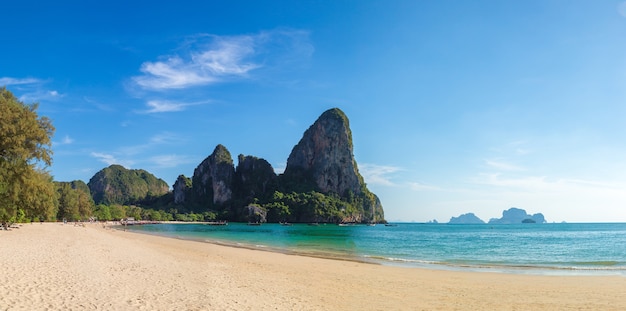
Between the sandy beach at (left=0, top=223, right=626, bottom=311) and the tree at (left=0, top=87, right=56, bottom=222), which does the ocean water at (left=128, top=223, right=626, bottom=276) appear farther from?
the tree at (left=0, top=87, right=56, bottom=222)

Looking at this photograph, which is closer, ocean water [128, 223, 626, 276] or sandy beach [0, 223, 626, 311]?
sandy beach [0, 223, 626, 311]

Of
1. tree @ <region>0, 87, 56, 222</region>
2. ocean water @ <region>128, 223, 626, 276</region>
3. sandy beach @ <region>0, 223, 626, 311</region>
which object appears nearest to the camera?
sandy beach @ <region>0, 223, 626, 311</region>

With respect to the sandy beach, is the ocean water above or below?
below

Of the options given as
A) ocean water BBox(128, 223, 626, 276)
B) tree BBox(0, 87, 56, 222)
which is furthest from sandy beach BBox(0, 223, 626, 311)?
tree BBox(0, 87, 56, 222)

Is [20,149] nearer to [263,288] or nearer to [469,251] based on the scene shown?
Result: [263,288]

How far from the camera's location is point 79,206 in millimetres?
121875

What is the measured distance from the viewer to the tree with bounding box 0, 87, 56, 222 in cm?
3228

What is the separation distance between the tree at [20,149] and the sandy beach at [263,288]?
1799cm

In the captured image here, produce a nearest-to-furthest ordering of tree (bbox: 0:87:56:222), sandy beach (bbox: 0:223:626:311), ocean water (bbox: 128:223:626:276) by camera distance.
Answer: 1. sandy beach (bbox: 0:223:626:311)
2. ocean water (bbox: 128:223:626:276)
3. tree (bbox: 0:87:56:222)

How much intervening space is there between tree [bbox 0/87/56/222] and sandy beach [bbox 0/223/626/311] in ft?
59.0

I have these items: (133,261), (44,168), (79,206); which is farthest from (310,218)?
(133,261)

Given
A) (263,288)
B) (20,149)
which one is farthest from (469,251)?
(20,149)

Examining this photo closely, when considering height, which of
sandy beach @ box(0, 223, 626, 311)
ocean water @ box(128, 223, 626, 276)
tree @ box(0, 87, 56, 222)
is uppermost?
tree @ box(0, 87, 56, 222)

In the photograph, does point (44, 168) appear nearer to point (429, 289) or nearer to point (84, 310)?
point (84, 310)
